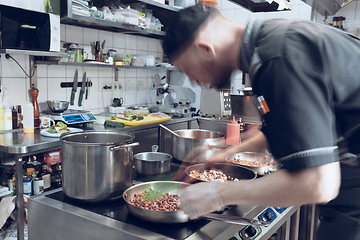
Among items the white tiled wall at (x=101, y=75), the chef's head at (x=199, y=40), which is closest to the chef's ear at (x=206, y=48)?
the chef's head at (x=199, y=40)

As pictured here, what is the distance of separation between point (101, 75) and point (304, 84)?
339 centimetres

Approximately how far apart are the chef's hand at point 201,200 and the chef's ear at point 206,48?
386mm

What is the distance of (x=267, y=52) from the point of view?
0.78m

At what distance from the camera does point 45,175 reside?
260 cm

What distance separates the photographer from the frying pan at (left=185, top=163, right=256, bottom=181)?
5.07 ft

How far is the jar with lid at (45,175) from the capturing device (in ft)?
8.50

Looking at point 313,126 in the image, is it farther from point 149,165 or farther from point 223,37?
point 149,165

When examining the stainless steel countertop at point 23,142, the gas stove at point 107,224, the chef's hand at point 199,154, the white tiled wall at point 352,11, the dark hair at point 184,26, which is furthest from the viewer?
the white tiled wall at point 352,11

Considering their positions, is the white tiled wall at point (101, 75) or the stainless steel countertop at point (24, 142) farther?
the white tiled wall at point (101, 75)

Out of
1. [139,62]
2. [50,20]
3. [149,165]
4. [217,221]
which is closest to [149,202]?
[217,221]

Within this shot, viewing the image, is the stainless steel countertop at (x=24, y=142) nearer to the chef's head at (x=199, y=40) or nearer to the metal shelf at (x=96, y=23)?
the metal shelf at (x=96, y=23)

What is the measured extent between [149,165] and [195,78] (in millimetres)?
640

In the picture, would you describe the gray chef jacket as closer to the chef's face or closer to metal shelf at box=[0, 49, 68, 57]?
the chef's face

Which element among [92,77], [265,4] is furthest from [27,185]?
[265,4]
